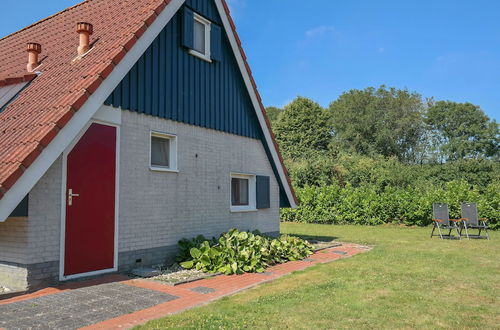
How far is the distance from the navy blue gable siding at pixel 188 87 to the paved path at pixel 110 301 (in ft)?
11.2

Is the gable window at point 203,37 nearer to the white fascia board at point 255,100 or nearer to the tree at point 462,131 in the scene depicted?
the white fascia board at point 255,100

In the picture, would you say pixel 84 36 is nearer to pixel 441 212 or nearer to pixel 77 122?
pixel 77 122

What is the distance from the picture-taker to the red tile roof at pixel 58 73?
19.5 ft

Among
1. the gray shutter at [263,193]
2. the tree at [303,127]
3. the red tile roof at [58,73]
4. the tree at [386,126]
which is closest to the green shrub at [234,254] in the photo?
the gray shutter at [263,193]

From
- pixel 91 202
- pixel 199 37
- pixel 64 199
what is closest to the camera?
pixel 64 199

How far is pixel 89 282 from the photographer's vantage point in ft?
22.4

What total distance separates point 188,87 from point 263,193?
14.1ft

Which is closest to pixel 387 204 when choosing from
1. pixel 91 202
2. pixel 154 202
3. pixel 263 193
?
pixel 263 193

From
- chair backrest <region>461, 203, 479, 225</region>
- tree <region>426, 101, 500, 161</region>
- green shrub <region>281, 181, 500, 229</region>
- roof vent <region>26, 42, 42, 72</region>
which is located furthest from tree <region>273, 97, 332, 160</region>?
roof vent <region>26, 42, 42, 72</region>

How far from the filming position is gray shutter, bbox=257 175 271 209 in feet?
39.4

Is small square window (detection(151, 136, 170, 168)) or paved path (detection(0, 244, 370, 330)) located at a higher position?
small square window (detection(151, 136, 170, 168))

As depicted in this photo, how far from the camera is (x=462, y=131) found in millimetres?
44969

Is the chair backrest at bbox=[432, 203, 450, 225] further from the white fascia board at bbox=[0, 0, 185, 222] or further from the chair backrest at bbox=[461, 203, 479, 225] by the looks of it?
the white fascia board at bbox=[0, 0, 185, 222]

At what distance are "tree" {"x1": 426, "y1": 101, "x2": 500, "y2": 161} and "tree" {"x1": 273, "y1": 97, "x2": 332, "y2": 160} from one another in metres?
13.0
